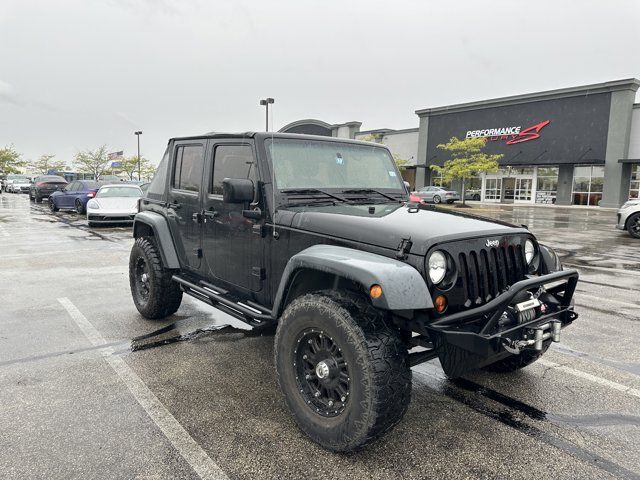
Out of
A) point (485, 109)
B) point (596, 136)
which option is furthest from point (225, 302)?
point (485, 109)

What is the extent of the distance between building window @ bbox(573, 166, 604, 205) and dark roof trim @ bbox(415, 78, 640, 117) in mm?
5495

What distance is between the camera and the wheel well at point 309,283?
3.04 m

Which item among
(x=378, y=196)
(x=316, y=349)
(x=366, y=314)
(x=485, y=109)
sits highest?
(x=485, y=109)

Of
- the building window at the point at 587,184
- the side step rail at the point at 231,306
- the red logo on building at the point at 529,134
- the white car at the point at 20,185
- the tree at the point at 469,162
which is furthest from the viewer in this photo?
the white car at the point at 20,185

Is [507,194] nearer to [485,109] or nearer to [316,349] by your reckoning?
[485,109]

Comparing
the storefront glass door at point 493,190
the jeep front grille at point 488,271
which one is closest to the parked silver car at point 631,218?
the jeep front grille at point 488,271

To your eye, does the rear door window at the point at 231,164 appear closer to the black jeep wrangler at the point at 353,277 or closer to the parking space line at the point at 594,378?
the black jeep wrangler at the point at 353,277

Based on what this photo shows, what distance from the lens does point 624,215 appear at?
14.5 meters

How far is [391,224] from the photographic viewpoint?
9.86 ft

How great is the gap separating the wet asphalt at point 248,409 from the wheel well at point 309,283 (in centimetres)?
82

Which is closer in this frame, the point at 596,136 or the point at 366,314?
the point at 366,314

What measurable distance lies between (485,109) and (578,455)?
4077 centimetres

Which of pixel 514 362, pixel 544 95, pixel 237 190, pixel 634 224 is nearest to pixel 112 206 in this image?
pixel 237 190

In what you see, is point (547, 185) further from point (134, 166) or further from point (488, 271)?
point (134, 166)
